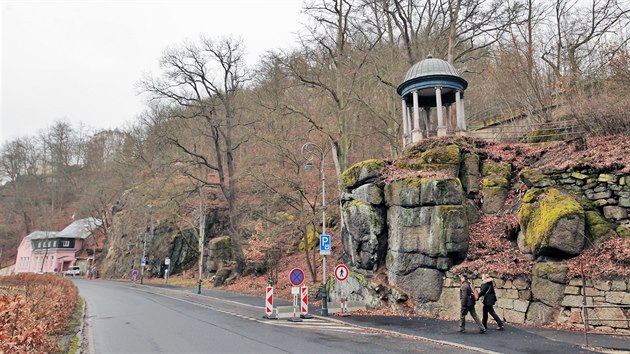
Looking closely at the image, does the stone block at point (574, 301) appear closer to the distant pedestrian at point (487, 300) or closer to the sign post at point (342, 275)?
the distant pedestrian at point (487, 300)

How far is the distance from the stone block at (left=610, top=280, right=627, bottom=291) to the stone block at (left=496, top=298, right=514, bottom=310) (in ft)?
8.71

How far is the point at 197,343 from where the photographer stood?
10602mm

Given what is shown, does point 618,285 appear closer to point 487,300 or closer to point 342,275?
point 487,300

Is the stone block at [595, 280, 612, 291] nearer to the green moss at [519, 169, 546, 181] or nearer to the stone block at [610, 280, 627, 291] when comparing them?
the stone block at [610, 280, 627, 291]

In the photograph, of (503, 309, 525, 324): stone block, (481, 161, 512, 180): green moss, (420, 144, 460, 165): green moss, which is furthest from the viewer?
(420, 144, 460, 165): green moss

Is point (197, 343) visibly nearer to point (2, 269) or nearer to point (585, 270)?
point (585, 270)

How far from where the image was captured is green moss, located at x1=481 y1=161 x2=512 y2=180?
17.3 metres

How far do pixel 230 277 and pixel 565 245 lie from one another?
24851mm

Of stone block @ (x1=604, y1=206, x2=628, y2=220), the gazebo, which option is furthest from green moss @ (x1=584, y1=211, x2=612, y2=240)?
the gazebo

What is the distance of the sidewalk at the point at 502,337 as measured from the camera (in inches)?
363

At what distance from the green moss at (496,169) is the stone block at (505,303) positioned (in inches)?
238

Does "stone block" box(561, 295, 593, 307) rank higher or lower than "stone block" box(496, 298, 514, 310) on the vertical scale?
higher

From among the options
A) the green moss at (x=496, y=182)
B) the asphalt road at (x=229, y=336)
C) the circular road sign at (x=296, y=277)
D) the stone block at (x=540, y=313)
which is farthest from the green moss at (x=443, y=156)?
the asphalt road at (x=229, y=336)

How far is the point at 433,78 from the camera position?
20641 millimetres
